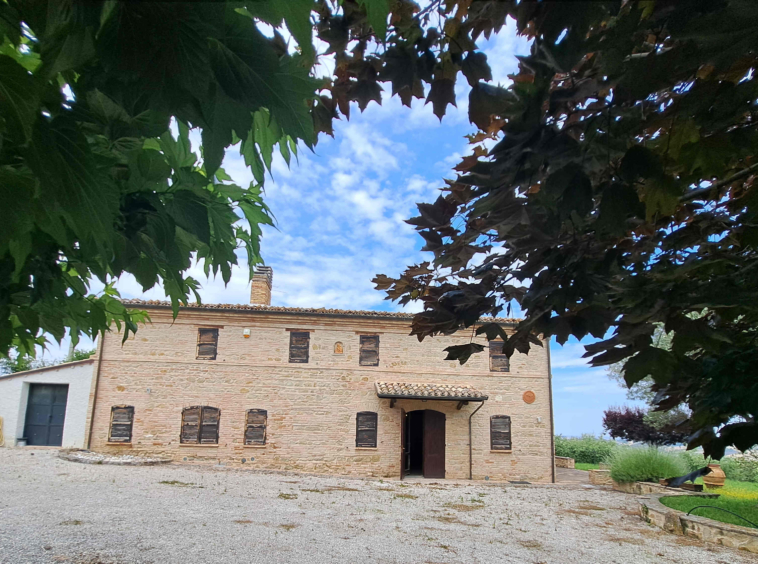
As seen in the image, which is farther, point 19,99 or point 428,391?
point 428,391

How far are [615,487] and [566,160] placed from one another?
16252mm

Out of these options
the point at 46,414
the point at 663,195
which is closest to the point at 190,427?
the point at 46,414

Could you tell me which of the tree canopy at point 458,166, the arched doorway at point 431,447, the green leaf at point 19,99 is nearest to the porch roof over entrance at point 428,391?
the arched doorway at point 431,447

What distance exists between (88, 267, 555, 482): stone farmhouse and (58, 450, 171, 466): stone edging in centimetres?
64

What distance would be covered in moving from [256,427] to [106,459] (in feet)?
13.6

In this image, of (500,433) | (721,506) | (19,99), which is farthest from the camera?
(500,433)

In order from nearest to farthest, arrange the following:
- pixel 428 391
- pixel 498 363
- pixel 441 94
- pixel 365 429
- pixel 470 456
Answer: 1. pixel 441 94
2. pixel 428 391
3. pixel 365 429
4. pixel 470 456
5. pixel 498 363

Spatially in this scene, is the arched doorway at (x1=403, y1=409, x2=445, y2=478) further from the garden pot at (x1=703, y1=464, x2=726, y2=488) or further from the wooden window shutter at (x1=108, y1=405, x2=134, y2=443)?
the wooden window shutter at (x1=108, y1=405, x2=134, y2=443)

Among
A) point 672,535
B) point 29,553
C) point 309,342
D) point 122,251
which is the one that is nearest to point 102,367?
point 309,342

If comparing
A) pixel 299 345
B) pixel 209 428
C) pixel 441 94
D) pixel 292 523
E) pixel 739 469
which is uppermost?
pixel 299 345

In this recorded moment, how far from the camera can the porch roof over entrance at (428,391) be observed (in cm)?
1512

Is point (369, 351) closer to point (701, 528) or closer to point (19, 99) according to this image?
point (701, 528)

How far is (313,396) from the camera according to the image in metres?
15.9

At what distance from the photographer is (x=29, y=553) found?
548 centimetres
